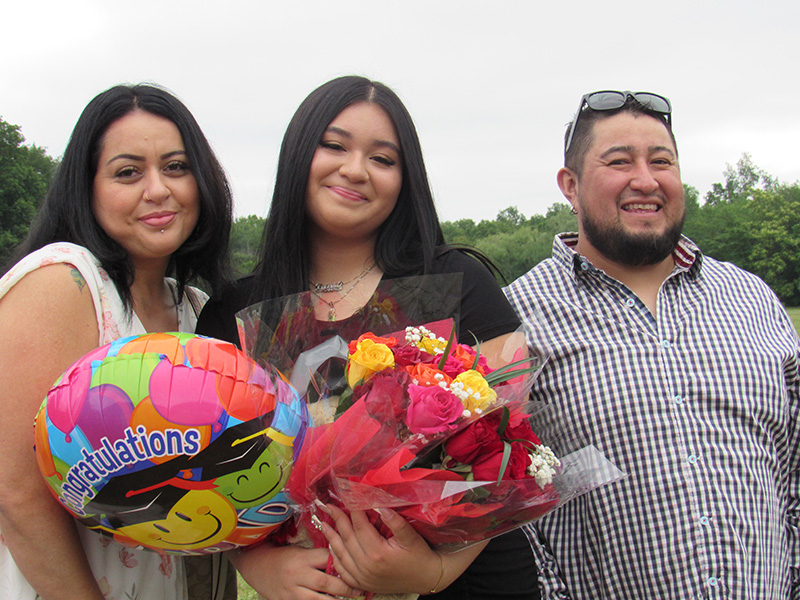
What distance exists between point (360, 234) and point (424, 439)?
1174 mm

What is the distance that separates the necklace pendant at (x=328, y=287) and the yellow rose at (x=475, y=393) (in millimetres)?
1038

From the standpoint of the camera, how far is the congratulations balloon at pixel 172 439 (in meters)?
1.47

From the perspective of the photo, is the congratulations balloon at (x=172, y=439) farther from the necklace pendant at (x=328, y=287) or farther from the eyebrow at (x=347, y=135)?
the eyebrow at (x=347, y=135)

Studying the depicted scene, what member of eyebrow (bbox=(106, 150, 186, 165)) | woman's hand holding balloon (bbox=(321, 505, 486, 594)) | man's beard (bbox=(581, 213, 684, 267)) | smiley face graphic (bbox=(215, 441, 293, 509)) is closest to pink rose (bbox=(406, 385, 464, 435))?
woman's hand holding balloon (bbox=(321, 505, 486, 594))

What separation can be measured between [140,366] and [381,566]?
750mm

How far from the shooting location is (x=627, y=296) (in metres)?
2.68

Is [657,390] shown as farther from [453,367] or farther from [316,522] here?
[316,522]

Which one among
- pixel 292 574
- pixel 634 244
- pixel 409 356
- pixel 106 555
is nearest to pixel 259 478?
pixel 292 574

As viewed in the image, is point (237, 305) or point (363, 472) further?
point (237, 305)

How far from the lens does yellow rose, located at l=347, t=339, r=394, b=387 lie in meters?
1.52

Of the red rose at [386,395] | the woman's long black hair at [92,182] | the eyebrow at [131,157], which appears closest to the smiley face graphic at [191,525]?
the red rose at [386,395]

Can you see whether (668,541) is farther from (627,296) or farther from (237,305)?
(237,305)

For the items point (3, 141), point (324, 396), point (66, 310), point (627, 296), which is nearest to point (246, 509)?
point (324, 396)

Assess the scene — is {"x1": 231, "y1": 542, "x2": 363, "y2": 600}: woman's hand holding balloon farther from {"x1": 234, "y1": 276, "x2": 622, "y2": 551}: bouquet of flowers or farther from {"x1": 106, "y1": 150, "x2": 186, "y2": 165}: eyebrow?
{"x1": 106, "y1": 150, "x2": 186, "y2": 165}: eyebrow
